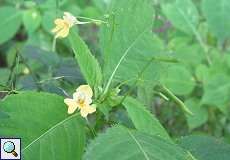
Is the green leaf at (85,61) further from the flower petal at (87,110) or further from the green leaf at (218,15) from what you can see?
the green leaf at (218,15)

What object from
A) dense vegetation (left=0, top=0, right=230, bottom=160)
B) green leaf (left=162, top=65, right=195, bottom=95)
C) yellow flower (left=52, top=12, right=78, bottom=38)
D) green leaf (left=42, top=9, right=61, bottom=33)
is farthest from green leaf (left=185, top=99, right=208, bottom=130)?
yellow flower (left=52, top=12, right=78, bottom=38)

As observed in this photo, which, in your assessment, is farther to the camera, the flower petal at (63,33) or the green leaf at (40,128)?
the flower petal at (63,33)

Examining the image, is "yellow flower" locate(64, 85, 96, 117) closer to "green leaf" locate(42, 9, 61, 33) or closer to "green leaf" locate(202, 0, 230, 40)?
"green leaf" locate(202, 0, 230, 40)

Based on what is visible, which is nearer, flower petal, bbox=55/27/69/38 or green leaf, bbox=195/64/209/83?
flower petal, bbox=55/27/69/38

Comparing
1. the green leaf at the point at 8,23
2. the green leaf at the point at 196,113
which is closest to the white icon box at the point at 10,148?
the green leaf at the point at 196,113

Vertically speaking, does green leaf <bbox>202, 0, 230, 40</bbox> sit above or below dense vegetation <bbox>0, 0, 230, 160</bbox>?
above
